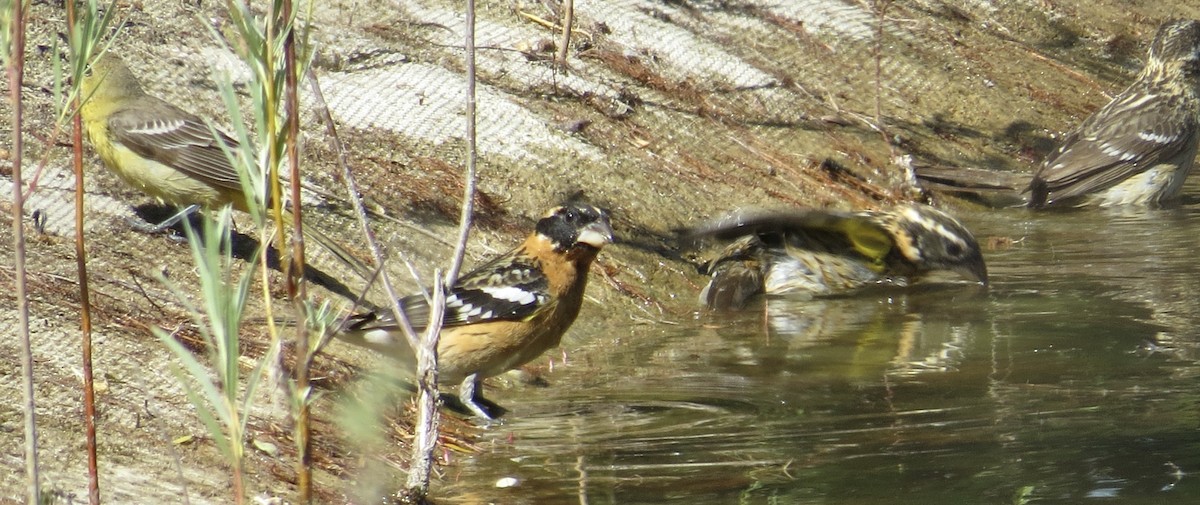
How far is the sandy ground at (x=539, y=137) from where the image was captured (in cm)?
528

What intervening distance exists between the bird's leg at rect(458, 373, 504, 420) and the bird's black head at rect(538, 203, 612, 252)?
2.45ft

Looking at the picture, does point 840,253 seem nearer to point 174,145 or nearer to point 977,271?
point 977,271

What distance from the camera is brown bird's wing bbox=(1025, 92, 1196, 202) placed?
10.6 metres

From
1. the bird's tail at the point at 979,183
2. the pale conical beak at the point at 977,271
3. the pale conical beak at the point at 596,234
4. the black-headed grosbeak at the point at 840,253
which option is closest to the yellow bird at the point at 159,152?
the pale conical beak at the point at 596,234

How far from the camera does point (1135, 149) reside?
1093 cm

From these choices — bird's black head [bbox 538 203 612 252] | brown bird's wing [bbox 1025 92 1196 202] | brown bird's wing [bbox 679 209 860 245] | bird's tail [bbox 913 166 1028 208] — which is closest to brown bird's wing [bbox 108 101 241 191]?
bird's black head [bbox 538 203 612 252]

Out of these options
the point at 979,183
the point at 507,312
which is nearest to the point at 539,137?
the point at 979,183

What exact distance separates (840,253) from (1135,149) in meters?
3.14

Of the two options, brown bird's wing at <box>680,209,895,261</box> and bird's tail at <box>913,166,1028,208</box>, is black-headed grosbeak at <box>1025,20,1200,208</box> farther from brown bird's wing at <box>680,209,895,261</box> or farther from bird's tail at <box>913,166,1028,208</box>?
brown bird's wing at <box>680,209,895,261</box>

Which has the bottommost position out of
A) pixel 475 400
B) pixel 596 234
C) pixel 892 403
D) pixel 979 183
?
pixel 892 403

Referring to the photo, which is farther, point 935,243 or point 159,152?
point 935,243

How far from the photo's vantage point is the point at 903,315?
321 inches

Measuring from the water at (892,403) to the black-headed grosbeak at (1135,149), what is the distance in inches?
68.8

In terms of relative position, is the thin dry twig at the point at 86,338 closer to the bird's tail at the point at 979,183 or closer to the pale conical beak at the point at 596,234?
the pale conical beak at the point at 596,234
